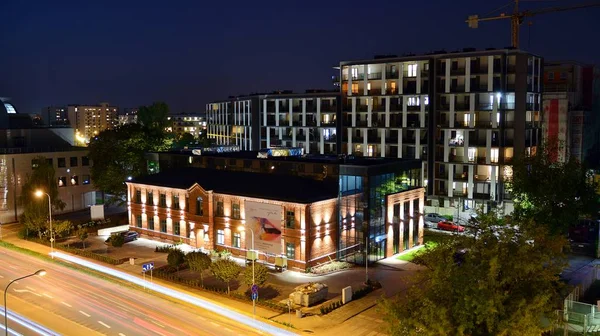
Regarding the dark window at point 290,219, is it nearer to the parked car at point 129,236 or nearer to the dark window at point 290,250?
the dark window at point 290,250

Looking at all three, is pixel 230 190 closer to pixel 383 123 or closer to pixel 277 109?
pixel 383 123

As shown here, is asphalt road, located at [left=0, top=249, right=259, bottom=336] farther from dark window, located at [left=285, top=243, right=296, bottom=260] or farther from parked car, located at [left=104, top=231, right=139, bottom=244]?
dark window, located at [left=285, top=243, right=296, bottom=260]

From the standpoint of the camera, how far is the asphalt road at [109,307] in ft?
131

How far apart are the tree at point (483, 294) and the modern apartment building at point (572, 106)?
7935 centimetres

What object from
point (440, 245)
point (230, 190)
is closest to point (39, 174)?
point (230, 190)

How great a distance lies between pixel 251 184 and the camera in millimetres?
62969

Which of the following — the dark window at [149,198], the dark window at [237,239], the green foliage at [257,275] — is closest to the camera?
the green foliage at [257,275]

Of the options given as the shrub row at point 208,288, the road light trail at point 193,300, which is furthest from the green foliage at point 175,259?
the road light trail at point 193,300

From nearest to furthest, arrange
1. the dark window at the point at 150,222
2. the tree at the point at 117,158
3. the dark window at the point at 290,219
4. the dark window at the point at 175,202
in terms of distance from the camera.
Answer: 1. the dark window at the point at 290,219
2. the dark window at the point at 175,202
3. the dark window at the point at 150,222
4. the tree at the point at 117,158

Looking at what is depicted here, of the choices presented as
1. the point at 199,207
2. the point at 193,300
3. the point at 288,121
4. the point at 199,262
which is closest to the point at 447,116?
Answer: the point at 288,121

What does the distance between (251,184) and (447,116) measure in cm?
3963

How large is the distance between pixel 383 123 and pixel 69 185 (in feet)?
185

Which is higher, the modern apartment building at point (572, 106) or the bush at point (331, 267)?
the modern apartment building at point (572, 106)

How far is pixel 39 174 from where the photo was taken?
258 feet
